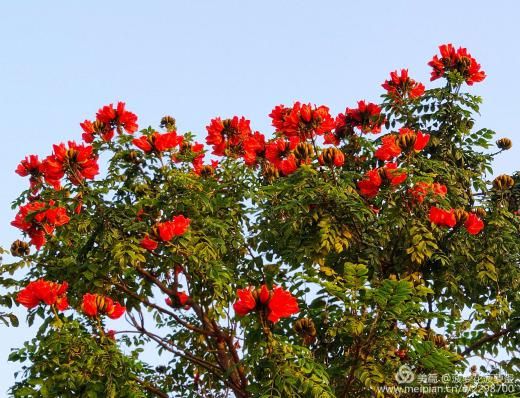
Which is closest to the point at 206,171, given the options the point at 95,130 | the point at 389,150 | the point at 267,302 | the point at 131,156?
the point at 131,156

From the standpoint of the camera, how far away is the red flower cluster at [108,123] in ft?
22.9

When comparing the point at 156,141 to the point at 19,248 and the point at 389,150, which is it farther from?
the point at 389,150

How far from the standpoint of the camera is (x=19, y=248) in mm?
7117

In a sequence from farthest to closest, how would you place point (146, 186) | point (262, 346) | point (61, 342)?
1. point (146, 186)
2. point (61, 342)
3. point (262, 346)

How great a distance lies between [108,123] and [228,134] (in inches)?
56.3

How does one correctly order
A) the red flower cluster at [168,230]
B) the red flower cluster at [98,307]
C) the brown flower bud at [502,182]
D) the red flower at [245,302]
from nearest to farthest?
the red flower at [245,302] → the red flower cluster at [98,307] → the red flower cluster at [168,230] → the brown flower bud at [502,182]

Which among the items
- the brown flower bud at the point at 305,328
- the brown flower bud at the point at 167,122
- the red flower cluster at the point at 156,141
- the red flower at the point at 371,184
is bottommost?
the brown flower bud at the point at 305,328

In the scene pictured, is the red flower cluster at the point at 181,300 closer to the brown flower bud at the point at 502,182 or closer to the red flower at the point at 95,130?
the red flower at the point at 95,130

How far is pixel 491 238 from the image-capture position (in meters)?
6.60

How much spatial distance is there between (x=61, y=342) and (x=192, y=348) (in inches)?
124

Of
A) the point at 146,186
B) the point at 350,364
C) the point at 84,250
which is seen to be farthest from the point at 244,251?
the point at 350,364

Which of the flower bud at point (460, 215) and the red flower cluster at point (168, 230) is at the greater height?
the flower bud at point (460, 215)

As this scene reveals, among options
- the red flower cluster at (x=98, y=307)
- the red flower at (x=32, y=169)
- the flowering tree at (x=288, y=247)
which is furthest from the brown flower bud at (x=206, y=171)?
the red flower cluster at (x=98, y=307)

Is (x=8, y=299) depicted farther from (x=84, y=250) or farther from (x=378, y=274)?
(x=378, y=274)
